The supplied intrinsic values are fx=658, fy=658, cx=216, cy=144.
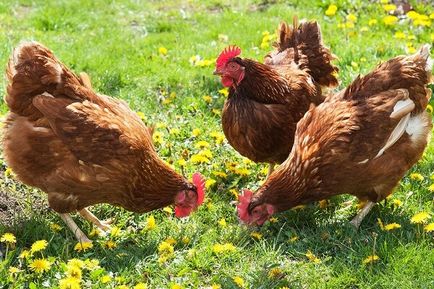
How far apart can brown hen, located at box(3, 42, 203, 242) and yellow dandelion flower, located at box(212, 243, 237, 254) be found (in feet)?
1.31

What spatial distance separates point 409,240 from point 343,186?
2.00 feet

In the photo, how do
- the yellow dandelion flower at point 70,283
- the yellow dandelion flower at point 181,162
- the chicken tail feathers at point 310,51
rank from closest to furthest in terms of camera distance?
the yellow dandelion flower at point 70,283
the yellow dandelion flower at point 181,162
the chicken tail feathers at point 310,51

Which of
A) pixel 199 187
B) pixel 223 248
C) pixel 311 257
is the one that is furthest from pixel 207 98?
pixel 311 257

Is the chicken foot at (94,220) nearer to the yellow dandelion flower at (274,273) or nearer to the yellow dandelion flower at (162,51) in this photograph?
the yellow dandelion flower at (274,273)

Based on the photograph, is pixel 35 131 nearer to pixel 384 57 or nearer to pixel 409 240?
pixel 409 240

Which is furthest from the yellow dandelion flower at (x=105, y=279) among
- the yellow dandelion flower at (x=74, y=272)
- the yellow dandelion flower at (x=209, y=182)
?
the yellow dandelion flower at (x=209, y=182)

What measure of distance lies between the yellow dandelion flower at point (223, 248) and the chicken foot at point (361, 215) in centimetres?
106

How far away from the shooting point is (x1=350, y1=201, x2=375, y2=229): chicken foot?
5109mm

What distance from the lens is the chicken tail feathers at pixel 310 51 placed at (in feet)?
20.0

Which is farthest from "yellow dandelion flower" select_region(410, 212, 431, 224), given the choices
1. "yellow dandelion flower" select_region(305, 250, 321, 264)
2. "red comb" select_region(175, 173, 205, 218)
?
"red comb" select_region(175, 173, 205, 218)

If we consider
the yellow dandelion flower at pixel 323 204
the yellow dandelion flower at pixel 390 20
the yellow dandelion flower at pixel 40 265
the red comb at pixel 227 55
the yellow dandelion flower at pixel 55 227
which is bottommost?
the yellow dandelion flower at pixel 323 204

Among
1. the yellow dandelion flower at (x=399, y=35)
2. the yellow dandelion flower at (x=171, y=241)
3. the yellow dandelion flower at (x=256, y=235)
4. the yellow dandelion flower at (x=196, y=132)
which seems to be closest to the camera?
the yellow dandelion flower at (x=171, y=241)

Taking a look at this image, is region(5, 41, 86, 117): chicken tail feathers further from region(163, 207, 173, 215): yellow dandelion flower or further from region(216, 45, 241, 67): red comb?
region(216, 45, 241, 67): red comb

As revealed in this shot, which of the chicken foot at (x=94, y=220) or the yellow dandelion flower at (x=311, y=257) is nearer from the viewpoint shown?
the yellow dandelion flower at (x=311, y=257)
